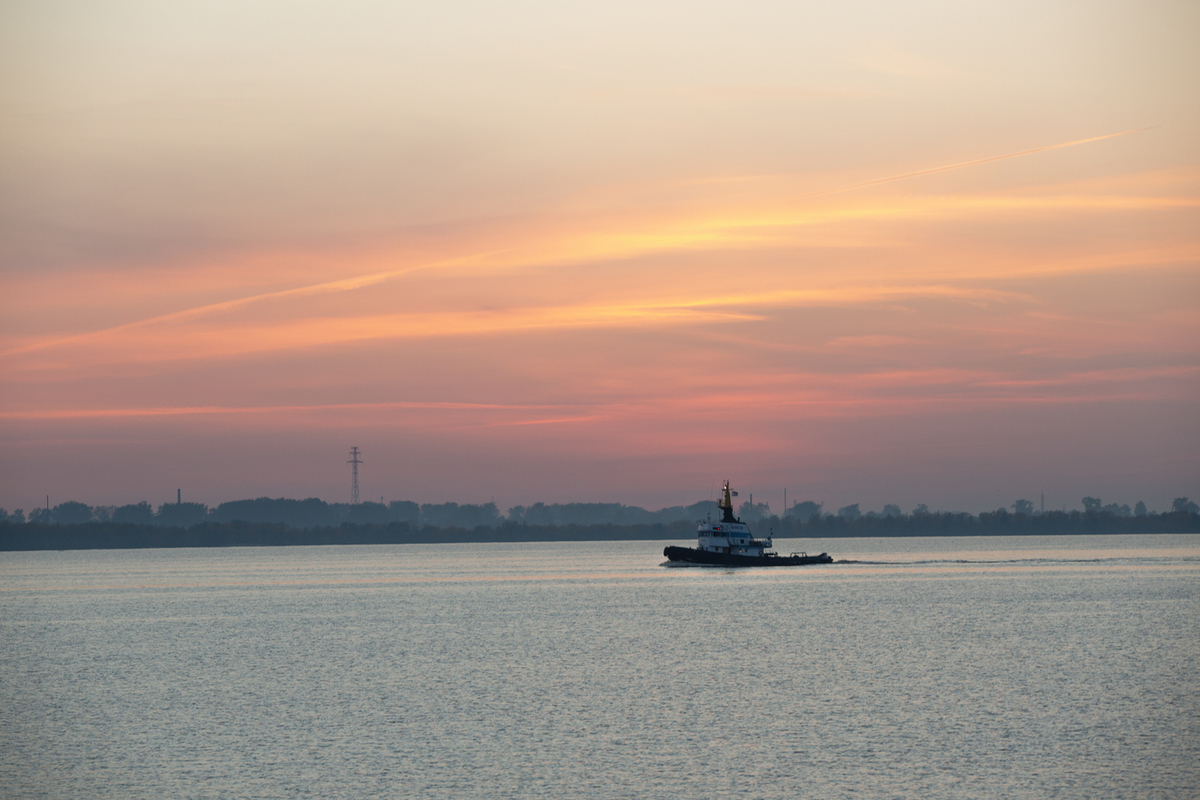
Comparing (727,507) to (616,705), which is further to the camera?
(727,507)

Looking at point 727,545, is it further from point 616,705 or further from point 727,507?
point 616,705

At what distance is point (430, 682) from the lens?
2781 inches

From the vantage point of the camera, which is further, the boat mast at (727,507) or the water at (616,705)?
the boat mast at (727,507)

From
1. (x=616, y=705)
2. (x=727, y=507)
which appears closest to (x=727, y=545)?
(x=727, y=507)

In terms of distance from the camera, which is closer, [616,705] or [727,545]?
[616,705]

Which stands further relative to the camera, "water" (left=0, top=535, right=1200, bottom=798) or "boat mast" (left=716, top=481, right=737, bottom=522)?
"boat mast" (left=716, top=481, right=737, bottom=522)

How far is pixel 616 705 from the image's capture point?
60.3 meters

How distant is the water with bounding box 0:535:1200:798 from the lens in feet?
144

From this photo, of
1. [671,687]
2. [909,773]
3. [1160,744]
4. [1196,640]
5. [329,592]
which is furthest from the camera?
[329,592]

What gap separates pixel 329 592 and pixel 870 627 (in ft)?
334

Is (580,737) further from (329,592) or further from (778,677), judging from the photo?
(329,592)

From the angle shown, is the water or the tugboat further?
the tugboat

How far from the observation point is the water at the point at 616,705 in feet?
144

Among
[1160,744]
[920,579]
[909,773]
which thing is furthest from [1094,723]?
[920,579]
